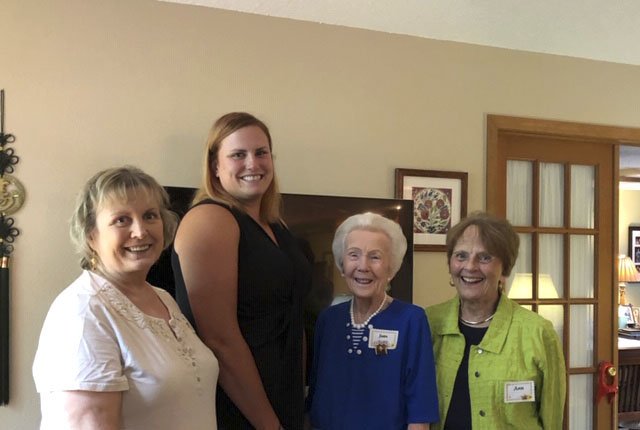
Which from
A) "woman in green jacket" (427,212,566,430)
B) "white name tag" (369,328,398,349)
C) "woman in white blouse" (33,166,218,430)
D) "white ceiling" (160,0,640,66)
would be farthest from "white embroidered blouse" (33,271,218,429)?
"white ceiling" (160,0,640,66)

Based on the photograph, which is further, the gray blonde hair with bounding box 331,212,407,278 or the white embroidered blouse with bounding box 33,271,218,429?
the gray blonde hair with bounding box 331,212,407,278

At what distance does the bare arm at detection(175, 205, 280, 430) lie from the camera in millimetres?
1508

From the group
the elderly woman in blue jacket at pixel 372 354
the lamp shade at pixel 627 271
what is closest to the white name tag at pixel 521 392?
the elderly woman in blue jacket at pixel 372 354

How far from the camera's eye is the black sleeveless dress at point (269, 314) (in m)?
1.58

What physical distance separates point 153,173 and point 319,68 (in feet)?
2.89

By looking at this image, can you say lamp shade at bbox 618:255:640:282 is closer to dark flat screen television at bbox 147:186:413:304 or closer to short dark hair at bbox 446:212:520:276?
→ dark flat screen television at bbox 147:186:413:304

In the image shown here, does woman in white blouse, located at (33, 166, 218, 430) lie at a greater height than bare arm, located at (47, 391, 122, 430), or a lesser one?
greater

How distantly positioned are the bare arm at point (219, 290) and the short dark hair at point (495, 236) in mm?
784

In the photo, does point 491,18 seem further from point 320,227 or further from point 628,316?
point 628,316

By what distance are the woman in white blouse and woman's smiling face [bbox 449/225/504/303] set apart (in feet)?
2.81

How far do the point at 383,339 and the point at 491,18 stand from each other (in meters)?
1.66

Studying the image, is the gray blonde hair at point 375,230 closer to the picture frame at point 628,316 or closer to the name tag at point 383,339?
the name tag at point 383,339

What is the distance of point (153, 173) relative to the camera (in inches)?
100

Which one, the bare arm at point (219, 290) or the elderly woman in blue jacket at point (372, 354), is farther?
the elderly woman in blue jacket at point (372, 354)
